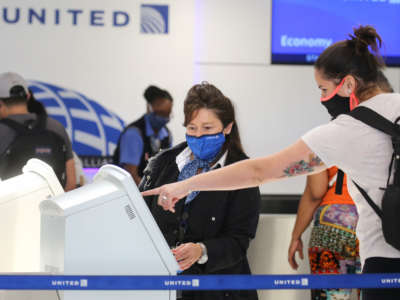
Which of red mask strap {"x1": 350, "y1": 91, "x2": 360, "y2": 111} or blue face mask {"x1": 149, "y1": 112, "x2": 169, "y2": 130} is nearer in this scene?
red mask strap {"x1": 350, "y1": 91, "x2": 360, "y2": 111}

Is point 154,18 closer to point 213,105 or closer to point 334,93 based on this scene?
point 213,105

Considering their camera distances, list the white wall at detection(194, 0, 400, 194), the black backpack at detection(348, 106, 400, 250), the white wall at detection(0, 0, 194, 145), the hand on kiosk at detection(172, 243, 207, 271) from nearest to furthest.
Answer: the black backpack at detection(348, 106, 400, 250) → the hand on kiosk at detection(172, 243, 207, 271) → the white wall at detection(0, 0, 194, 145) → the white wall at detection(194, 0, 400, 194)

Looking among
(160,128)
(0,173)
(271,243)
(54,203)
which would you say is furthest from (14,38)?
(54,203)

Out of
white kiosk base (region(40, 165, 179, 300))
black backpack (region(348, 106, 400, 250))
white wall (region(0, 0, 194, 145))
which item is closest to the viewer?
white kiosk base (region(40, 165, 179, 300))

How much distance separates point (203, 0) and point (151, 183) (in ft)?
13.0

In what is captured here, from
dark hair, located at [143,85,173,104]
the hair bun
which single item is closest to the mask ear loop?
the hair bun

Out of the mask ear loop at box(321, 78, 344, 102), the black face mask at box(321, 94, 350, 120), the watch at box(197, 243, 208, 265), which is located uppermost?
the mask ear loop at box(321, 78, 344, 102)

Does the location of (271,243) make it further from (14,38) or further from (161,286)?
(14,38)

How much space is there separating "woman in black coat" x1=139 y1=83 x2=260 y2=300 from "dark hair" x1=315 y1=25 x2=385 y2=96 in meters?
0.80

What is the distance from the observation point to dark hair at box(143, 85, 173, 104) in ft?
18.4

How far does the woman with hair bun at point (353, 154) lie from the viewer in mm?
1841

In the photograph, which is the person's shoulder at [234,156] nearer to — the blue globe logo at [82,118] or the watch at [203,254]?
the watch at [203,254]

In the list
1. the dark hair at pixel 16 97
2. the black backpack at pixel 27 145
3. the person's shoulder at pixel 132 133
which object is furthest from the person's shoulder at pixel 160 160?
the person's shoulder at pixel 132 133

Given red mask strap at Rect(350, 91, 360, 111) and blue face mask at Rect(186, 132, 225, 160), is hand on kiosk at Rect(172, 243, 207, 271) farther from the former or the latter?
red mask strap at Rect(350, 91, 360, 111)
